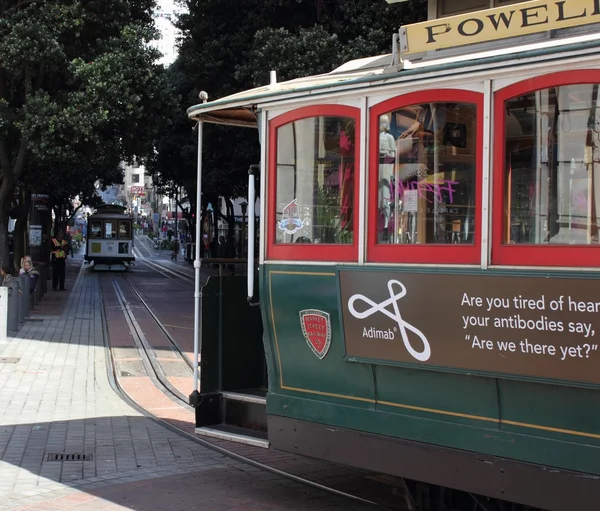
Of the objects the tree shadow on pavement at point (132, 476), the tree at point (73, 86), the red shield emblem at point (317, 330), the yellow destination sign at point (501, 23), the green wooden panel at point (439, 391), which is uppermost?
the tree at point (73, 86)

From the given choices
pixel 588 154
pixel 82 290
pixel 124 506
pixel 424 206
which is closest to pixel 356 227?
pixel 424 206

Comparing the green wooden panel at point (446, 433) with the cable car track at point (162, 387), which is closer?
the green wooden panel at point (446, 433)

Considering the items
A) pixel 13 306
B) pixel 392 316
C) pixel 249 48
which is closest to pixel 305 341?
pixel 392 316

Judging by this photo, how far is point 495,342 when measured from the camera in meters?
4.45

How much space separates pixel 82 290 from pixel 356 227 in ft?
81.9

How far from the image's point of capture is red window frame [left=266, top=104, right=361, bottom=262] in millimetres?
5285

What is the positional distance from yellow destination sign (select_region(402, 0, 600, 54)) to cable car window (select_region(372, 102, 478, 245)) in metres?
0.37

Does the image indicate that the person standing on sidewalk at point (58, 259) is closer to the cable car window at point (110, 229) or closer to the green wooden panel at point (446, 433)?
the cable car window at point (110, 229)

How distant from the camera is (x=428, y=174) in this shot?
4.89 m

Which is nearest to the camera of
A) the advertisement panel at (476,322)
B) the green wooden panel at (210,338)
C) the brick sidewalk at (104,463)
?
the advertisement panel at (476,322)

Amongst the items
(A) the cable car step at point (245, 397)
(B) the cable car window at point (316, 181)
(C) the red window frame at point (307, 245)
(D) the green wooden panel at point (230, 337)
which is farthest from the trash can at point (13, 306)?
(B) the cable car window at point (316, 181)

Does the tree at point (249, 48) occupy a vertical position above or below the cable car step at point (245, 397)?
above

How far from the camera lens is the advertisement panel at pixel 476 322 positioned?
4.14 metres

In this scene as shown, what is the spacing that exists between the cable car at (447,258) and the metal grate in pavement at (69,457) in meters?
2.21
